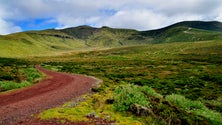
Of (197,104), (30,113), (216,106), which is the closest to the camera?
(30,113)

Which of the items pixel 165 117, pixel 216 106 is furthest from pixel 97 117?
pixel 216 106

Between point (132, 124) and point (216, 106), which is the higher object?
point (132, 124)

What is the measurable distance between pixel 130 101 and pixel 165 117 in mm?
2425

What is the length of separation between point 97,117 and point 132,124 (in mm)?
2304

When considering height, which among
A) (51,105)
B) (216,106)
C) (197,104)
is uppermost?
(51,105)

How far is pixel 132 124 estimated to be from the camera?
12.5 meters

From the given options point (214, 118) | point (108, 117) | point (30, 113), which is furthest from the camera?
point (214, 118)

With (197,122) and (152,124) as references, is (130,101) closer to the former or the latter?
(152,124)

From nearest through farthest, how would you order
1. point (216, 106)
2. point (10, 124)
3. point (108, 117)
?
point (10, 124) → point (108, 117) → point (216, 106)

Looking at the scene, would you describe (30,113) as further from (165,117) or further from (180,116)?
(180,116)

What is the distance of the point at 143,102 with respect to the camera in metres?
14.8

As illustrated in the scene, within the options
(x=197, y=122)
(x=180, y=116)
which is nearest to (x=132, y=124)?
(x=180, y=116)

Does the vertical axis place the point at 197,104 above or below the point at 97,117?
below

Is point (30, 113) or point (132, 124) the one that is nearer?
point (132, 124)
